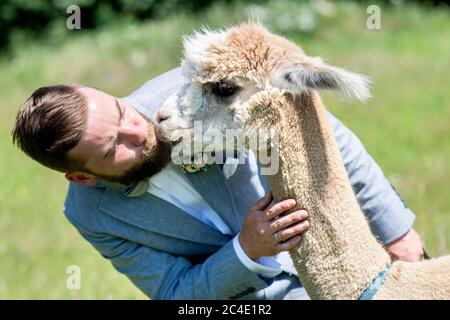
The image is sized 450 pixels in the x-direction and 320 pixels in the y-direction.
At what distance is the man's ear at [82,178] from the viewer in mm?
3465

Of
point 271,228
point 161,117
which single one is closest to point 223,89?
point 161,117

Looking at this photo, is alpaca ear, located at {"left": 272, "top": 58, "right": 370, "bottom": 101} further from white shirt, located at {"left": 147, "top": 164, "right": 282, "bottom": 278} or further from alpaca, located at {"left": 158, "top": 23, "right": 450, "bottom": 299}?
white shirt, located at {"left": 147, "top": 164, "right": 282, "bottom": 278}

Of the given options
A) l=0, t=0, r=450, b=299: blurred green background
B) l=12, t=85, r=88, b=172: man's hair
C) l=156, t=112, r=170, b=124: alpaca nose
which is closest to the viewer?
l=156, t=112, r=170, b=124: alpaca nose

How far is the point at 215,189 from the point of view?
351 centimetres

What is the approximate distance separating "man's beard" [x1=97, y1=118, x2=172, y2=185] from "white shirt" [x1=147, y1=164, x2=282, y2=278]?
0.27 ft

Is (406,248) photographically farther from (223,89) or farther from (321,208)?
(223,89)

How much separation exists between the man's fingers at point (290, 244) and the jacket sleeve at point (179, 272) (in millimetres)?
306

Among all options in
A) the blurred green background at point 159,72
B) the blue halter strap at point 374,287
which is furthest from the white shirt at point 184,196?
the blurred green background at point 159,72

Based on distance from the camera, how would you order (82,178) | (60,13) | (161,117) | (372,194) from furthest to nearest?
(60,13)
(372,194)
(82,178)
(161,117)

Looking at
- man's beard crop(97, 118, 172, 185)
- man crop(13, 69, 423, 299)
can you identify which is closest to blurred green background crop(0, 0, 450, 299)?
man crop(13, 69, 423, 299)

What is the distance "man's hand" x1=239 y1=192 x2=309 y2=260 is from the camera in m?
3.00

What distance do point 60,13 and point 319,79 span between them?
12.2m

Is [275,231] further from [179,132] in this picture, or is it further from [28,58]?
[28,58]

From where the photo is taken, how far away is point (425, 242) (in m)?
4.71
